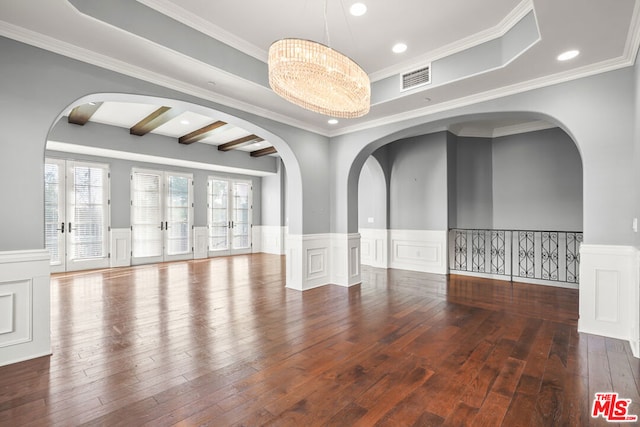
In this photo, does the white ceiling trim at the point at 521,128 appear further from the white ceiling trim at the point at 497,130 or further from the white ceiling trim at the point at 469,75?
the white ceiling trim at the point at 469,75

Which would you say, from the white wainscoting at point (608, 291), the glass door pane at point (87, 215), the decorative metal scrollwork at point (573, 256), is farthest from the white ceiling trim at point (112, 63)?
the decorative metal scrollwork at point (573, 256)

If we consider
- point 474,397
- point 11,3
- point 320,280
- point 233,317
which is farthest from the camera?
point 320,280

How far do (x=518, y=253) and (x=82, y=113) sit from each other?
9.00 metres

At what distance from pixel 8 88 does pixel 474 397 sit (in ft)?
14.5

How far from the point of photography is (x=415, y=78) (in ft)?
12.9

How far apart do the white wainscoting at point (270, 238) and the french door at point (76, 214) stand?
15.0 ft

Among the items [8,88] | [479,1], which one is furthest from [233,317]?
[479,1]

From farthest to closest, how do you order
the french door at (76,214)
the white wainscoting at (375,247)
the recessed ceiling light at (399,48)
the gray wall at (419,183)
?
the white wainscoting at (375,247)
the french door at (76,214)
the gray wall at (419,183)
the recessed ceiling light at (399,48)

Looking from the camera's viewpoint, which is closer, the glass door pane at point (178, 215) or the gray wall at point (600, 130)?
the gray wall at point (600, 130)

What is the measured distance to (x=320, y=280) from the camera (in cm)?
555

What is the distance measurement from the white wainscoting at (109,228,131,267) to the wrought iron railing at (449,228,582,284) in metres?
7.98

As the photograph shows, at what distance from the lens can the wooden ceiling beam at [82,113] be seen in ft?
17.3

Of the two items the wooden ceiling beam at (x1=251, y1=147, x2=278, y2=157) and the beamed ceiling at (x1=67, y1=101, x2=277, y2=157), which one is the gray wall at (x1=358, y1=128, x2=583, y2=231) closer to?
the wooden ceiling beam at (x1=251, y1=147, x2=278, y2=157)

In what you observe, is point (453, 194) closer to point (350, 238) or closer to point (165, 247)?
point (350, 238)
